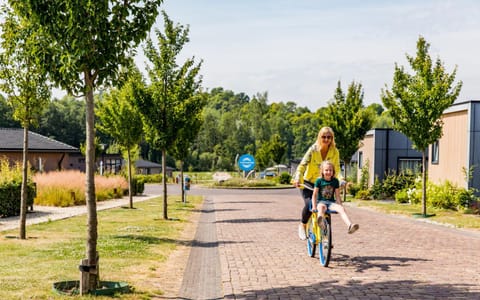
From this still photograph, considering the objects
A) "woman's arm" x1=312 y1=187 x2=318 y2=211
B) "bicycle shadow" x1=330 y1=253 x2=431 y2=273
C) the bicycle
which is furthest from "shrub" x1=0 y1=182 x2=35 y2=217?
"woman's arm" x1=312 y1=187 x2=318 y2=211

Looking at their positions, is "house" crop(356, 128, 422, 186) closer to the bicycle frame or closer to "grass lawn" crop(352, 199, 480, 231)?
"grass lawn" crop(352, 199, 480, 231)

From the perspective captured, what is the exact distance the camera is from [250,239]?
1215 centimetres

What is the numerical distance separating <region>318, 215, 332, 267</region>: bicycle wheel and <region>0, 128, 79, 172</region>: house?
25.7 m

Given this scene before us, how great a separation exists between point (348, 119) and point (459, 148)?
7117 millimetres

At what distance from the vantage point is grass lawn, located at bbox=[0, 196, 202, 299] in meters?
6.75

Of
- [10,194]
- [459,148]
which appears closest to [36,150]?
[10,194]

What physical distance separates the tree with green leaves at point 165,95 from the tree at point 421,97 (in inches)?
298

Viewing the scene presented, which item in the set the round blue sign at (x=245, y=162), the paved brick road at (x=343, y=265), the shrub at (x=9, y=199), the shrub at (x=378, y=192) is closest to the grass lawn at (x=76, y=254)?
A: the paved brick road at (x=343, y=265)

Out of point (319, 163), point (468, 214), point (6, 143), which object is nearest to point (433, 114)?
point (468, 214)

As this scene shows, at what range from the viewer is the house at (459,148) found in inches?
813

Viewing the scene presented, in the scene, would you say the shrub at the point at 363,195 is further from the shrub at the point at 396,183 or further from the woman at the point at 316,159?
the woman at the point at 316,159

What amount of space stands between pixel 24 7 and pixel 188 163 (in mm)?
97968

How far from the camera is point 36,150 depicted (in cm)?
3186

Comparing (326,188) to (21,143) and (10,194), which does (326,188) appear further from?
(21,143)
